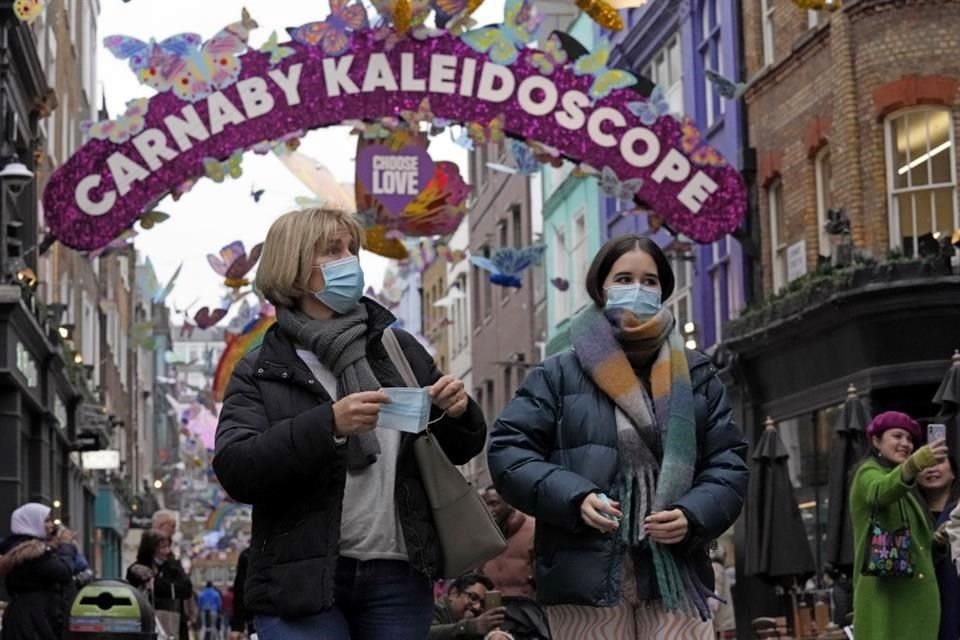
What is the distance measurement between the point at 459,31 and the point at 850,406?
588 centimetres

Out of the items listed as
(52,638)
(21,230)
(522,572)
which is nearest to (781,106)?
(21,230)

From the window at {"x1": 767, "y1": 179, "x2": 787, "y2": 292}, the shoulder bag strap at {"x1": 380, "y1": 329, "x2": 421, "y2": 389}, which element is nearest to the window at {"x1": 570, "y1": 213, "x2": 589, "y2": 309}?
the window at {"x1": 767, "y1": 179, "x2": 787, "y2": 292}

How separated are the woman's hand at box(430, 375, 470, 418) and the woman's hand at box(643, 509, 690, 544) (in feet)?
2.85

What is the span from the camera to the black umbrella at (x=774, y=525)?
19891 mm

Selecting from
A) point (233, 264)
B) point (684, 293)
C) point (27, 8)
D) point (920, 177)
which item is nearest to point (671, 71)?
A: point (684, 293)

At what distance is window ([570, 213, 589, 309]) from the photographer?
4366cm

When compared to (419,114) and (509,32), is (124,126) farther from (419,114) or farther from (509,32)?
(509,32)

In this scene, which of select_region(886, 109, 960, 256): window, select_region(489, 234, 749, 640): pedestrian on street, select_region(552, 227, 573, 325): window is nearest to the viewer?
select_region(489, 234, 749, 640): pedestrian on street

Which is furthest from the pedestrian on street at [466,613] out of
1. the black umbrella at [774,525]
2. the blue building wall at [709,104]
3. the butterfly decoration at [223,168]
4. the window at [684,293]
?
the window at [684,293]

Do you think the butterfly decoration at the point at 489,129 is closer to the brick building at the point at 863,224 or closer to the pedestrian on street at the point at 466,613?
the brick building at the point at 863,224

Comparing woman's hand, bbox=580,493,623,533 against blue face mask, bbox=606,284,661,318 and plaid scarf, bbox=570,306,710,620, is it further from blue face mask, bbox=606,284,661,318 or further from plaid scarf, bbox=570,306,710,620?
blue face mask, bbox=606,284,661,318

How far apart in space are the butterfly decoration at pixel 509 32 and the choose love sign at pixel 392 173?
1.48 m

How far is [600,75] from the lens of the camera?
69.9ft

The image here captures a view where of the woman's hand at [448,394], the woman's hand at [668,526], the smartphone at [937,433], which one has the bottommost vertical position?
the woman's hand at [668,526]
